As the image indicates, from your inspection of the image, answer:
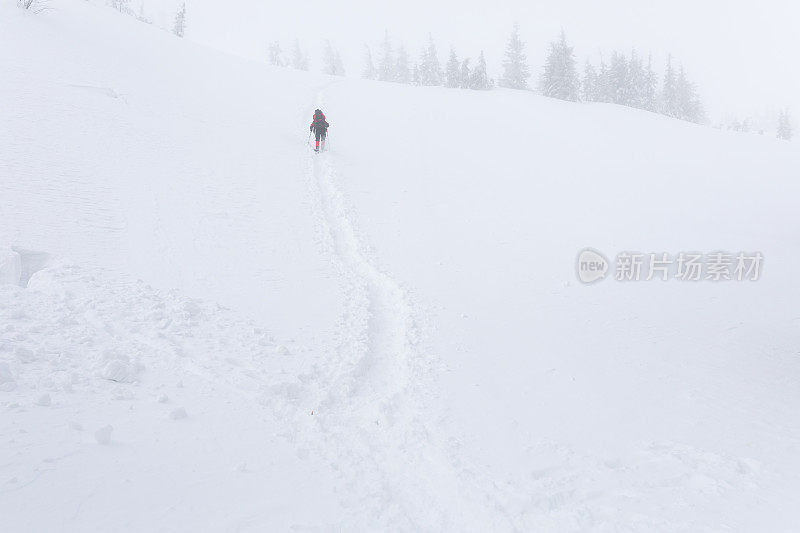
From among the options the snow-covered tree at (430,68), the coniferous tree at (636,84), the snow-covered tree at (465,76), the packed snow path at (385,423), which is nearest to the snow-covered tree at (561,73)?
the coniferous tree at (636,84)

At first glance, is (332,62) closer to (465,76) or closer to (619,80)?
(465,76)

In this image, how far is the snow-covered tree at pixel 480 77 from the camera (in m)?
55.9

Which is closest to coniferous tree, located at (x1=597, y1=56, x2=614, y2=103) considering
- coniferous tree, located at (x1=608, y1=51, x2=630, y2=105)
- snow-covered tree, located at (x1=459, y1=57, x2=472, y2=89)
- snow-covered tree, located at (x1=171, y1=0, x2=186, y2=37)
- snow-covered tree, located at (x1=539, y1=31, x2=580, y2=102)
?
coniferous tree, located at (x1=608, y1=51, x2=630, y2=105)

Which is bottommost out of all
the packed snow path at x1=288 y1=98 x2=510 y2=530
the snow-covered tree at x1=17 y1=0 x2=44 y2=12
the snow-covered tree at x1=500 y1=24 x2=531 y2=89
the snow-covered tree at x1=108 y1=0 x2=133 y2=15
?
the packed snow path at x1=288 y1=98 x2=510 y2=530

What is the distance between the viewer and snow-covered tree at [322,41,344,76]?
72312 millimetres

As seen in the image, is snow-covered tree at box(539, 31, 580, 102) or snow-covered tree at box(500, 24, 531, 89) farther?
snow-covered tree at box(500, 24, 531, 89)

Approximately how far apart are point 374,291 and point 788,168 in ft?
98.2

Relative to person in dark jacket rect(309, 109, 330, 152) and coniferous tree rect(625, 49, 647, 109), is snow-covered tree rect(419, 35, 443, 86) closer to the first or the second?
coniferous tree rect(625, 49, 647, 109)

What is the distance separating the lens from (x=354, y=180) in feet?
54.0

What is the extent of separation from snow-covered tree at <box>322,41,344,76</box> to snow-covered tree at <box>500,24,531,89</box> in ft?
87.2

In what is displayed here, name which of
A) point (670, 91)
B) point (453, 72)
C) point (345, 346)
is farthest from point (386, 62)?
point (345, 346)

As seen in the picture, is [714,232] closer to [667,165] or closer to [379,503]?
[667,165]

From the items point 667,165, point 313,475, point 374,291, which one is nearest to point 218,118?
point 374,291

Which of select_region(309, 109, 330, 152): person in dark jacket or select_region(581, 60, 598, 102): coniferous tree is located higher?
select_region(581, 60, 598, 102): coniferous tree
